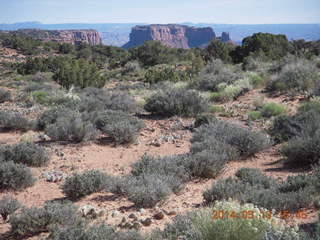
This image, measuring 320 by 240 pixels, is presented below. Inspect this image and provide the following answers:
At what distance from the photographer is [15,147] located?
24.5 feet

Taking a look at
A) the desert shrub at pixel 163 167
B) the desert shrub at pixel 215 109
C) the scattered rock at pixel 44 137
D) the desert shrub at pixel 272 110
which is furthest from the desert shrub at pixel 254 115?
the scattered rock at pixel 44 137

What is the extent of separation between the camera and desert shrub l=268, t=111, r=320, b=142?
7917 millimetres

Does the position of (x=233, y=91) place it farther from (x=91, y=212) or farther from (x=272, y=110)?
(x=91, y=212)

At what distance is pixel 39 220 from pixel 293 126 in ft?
21.2

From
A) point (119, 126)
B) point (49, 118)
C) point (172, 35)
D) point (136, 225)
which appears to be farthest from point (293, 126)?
point (172, 35)

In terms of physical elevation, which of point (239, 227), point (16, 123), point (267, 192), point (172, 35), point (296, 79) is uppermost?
point (172, 35)

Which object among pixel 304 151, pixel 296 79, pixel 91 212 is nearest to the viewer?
pixel 91 212

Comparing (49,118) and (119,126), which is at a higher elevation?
(119,126)

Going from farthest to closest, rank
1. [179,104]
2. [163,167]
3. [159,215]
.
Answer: [179,104] < [163,167] < [159,215]

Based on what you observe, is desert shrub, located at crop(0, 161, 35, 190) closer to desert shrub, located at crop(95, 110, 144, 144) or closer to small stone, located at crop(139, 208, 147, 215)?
small stone, located at crop(139, 208, 147, 215)

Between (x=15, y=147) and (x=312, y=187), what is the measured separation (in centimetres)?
592

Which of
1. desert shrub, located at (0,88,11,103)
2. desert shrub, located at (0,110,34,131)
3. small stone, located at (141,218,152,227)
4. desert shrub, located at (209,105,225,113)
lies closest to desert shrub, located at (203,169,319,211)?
small stone, located at (141,218,152,227)

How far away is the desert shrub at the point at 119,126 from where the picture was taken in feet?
29.8

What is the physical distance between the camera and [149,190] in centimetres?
520
